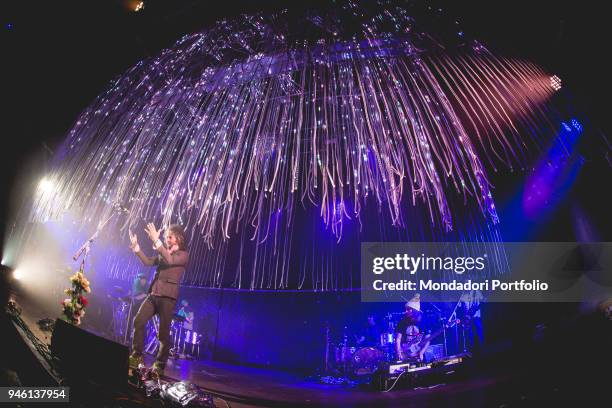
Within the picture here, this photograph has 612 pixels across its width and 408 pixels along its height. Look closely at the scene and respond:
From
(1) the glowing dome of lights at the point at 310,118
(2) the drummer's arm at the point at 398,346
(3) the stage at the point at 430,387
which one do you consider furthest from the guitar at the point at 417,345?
(1) the glowing dome of lights at the point at 310,118

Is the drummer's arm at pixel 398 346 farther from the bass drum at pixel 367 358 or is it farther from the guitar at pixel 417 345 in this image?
the bass drum at pixel 367 358

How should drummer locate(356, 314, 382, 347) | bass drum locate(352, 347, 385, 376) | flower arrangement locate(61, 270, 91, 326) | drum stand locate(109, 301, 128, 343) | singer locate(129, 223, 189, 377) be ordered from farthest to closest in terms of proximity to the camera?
drummer locate(356, 314, 382, 347), drum stand locate(109, 301, 128, 343), bass drum locate(352, 347, 385, 376), flower arrangement locate(61, 270, 91, 326), singer locate(129, 223, 189, 377)

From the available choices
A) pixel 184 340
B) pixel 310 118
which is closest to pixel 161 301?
pixel 184 340

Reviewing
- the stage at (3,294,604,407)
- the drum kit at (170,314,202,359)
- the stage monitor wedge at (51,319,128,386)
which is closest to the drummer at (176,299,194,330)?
the drum kit at (170,314,202,359)

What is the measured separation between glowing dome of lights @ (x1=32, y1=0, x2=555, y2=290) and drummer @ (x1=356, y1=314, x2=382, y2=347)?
1.46 metres

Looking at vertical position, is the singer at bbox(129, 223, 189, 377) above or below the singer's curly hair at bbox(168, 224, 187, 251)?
below

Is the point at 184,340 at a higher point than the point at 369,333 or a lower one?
lower

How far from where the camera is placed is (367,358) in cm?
752

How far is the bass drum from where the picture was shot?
736cm

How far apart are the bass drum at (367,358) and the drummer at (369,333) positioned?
0.34 m

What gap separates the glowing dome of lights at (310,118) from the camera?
3.97 metres

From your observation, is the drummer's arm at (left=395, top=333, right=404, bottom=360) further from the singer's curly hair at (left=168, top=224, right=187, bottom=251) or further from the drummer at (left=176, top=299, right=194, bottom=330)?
the singer's curly hair at (left=168, top=224, right=187, bottom=251)

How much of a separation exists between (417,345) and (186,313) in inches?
272

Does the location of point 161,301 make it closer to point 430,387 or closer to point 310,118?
point 430,387
